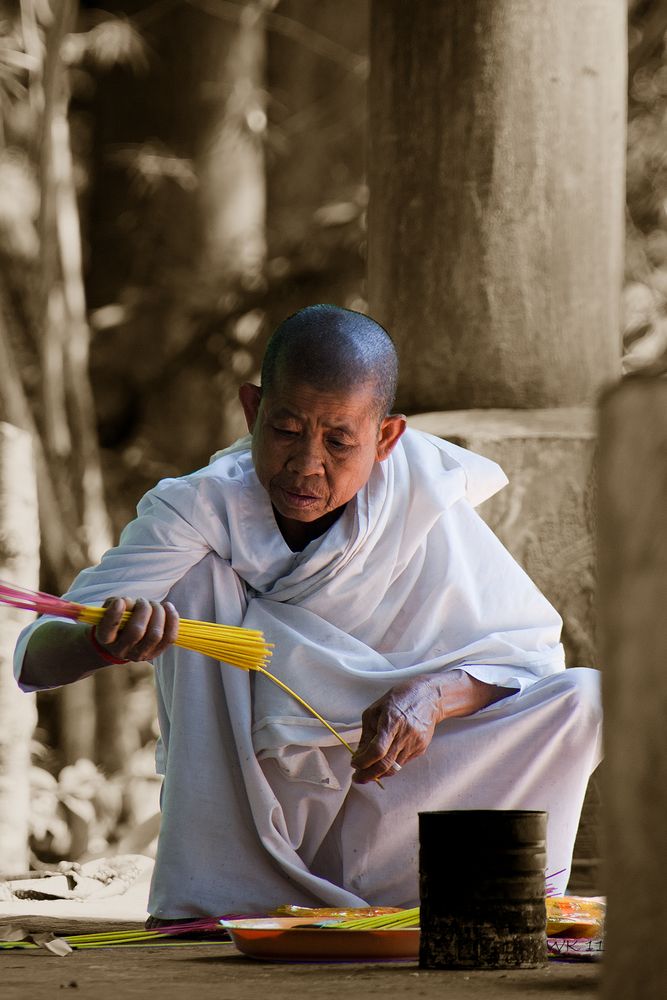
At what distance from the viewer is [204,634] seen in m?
3.31

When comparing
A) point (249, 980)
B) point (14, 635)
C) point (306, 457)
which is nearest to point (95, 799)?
point (14, 635)

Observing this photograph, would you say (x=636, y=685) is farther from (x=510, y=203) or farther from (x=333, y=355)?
(x=510, y=203)

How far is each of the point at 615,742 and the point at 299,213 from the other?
257 inches

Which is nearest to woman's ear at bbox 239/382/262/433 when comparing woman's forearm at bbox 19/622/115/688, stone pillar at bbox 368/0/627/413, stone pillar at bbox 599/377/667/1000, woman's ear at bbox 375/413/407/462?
woman's ear at bbox 375/413/407/462

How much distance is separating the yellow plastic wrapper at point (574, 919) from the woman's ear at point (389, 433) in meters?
1.11

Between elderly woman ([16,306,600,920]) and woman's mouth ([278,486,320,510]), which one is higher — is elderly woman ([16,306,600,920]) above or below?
below

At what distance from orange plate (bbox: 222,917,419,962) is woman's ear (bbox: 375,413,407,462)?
4.15 ft

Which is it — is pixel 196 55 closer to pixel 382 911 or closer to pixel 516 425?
pixel 516 425

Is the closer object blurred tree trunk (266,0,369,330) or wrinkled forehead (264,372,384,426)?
wrinkled forehead (264,372,384,426)

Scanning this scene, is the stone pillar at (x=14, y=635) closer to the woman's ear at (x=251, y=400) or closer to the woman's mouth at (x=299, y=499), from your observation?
the woman's ear at (x=251, y=400)

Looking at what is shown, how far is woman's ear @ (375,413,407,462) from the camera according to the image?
3836 millimetres

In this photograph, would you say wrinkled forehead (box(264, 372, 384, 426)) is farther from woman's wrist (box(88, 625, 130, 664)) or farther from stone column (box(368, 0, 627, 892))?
stone column (box(368, 0, 627, 892))

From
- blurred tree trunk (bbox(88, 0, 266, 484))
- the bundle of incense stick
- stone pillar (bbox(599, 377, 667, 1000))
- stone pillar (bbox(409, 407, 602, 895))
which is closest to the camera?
stone pillar (bbox(599, 377, 667, 1000))

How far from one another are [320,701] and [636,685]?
214 cm
